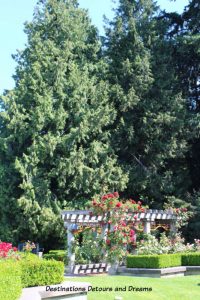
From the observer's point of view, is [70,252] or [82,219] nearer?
[70,252]

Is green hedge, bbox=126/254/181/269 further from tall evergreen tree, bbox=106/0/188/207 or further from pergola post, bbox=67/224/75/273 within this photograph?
tall evergreen tree, bbox=106/0/188/207

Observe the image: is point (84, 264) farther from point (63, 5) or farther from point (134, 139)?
point (63, 5)

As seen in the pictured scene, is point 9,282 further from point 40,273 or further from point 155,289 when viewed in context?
point 155,289

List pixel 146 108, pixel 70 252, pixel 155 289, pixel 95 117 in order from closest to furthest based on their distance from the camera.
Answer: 1. pixel 155 289
2. pixel 70 252
3. pixel 95 117
4. pixel 146 108

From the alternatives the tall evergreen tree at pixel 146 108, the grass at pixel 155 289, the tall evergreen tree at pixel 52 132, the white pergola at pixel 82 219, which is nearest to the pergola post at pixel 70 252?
the white pergola at pixel 82 219

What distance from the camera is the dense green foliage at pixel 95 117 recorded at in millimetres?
23703

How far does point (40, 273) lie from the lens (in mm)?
10633

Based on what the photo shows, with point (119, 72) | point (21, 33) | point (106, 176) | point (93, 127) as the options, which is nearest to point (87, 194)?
point (106, 176)

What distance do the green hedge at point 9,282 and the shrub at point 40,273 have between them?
1.22m

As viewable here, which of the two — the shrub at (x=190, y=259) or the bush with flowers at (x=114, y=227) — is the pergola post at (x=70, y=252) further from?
the shrub at (x=190, y=259)

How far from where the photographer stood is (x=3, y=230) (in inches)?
920

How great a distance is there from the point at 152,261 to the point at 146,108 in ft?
40.9

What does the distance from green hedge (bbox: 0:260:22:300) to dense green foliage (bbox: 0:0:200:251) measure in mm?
13235

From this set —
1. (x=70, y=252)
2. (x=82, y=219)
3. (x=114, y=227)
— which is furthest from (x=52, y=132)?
(x=114, y=227)
